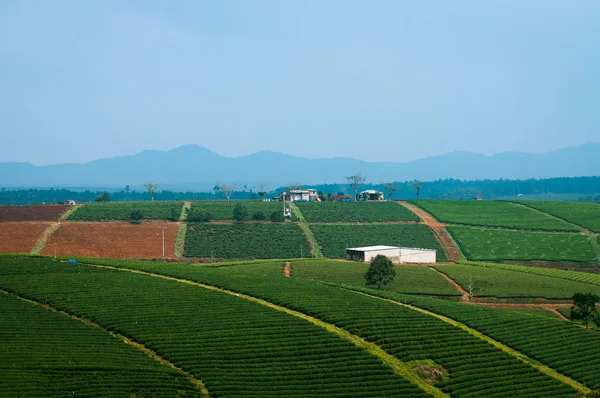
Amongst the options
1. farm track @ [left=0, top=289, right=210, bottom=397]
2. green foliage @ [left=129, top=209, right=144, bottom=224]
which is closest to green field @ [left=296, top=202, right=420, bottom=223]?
green foliage @ [left=129, top=209, right=144, bottom=224]

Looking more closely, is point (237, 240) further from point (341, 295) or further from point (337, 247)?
point (341, 295)

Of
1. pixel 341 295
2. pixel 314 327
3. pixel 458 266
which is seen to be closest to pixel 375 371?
pixel 314 327

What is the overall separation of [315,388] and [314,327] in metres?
10.4

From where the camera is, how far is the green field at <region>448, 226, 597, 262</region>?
340 ft

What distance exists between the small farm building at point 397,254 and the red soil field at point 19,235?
4383cm

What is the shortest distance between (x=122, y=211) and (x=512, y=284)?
70.0 metres

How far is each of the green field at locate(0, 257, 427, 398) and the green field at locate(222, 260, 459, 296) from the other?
18.1m

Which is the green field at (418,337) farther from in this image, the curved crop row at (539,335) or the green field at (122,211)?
the green field at (122,211)

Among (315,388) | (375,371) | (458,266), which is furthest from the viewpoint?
(458,266)

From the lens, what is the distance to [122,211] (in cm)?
12444

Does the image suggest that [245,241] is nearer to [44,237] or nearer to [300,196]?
[44,237]

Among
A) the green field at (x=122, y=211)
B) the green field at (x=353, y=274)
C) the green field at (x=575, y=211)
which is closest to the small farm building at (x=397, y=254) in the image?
the green field at (x=353, y=274)

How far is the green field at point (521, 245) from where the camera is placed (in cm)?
10375

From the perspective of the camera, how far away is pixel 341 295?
64.6 m
